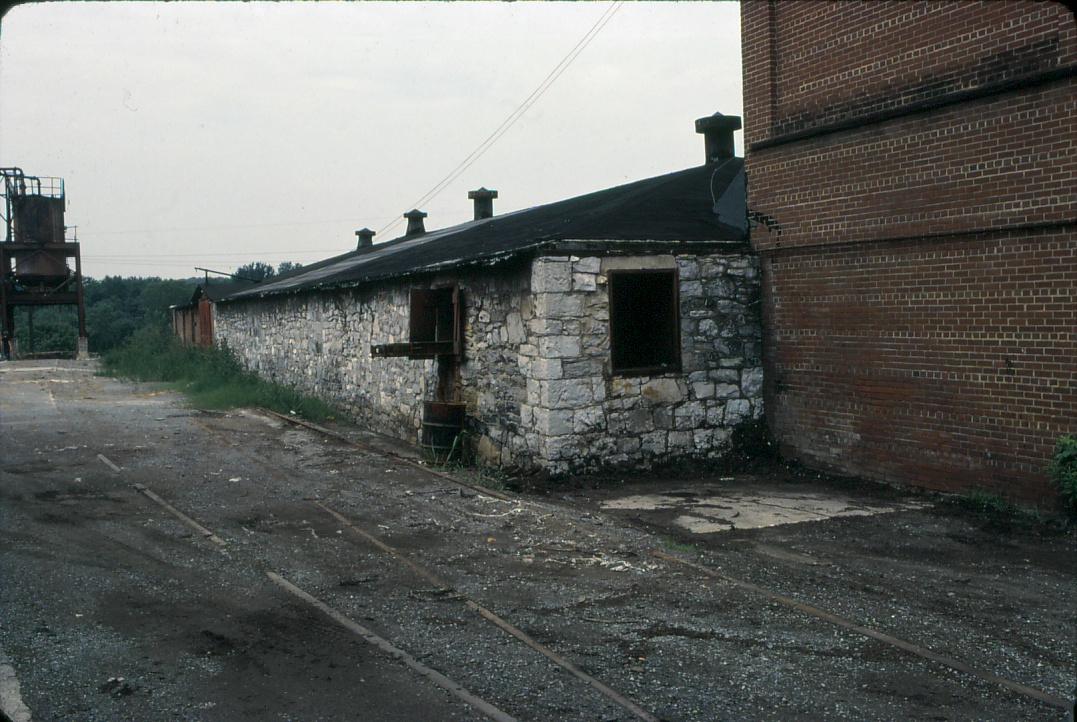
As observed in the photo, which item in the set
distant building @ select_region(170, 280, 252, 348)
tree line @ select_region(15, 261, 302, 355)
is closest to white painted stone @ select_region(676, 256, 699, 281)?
distant building @ select_region(170, 280, 252, 348)

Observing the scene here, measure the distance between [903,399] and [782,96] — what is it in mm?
4218

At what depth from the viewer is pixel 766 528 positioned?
8383mm

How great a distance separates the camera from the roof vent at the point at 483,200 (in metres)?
27.1

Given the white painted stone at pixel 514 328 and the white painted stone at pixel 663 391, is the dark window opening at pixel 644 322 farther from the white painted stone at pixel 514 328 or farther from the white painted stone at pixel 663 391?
the white painted stone at pixel 514 328

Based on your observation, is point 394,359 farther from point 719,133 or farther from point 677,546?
point 677,546

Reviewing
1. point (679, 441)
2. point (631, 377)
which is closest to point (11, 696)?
point (631, 377)

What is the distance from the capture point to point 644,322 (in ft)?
38.7

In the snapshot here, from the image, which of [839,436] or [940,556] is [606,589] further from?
[839,436]

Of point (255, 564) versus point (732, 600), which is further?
point (255, 564)

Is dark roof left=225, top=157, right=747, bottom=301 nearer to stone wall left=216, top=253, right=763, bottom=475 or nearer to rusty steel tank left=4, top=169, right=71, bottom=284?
stone wall left=216, top=253, right=763, bottom=475

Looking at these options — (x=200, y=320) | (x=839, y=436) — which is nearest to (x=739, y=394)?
(x=839, y=436)

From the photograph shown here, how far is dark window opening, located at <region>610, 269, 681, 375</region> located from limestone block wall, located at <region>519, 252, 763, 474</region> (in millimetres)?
111

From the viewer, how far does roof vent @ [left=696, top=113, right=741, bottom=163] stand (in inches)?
624

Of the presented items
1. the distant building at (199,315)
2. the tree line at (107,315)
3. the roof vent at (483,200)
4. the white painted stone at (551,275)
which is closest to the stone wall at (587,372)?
the white painted stone at (551,275)
